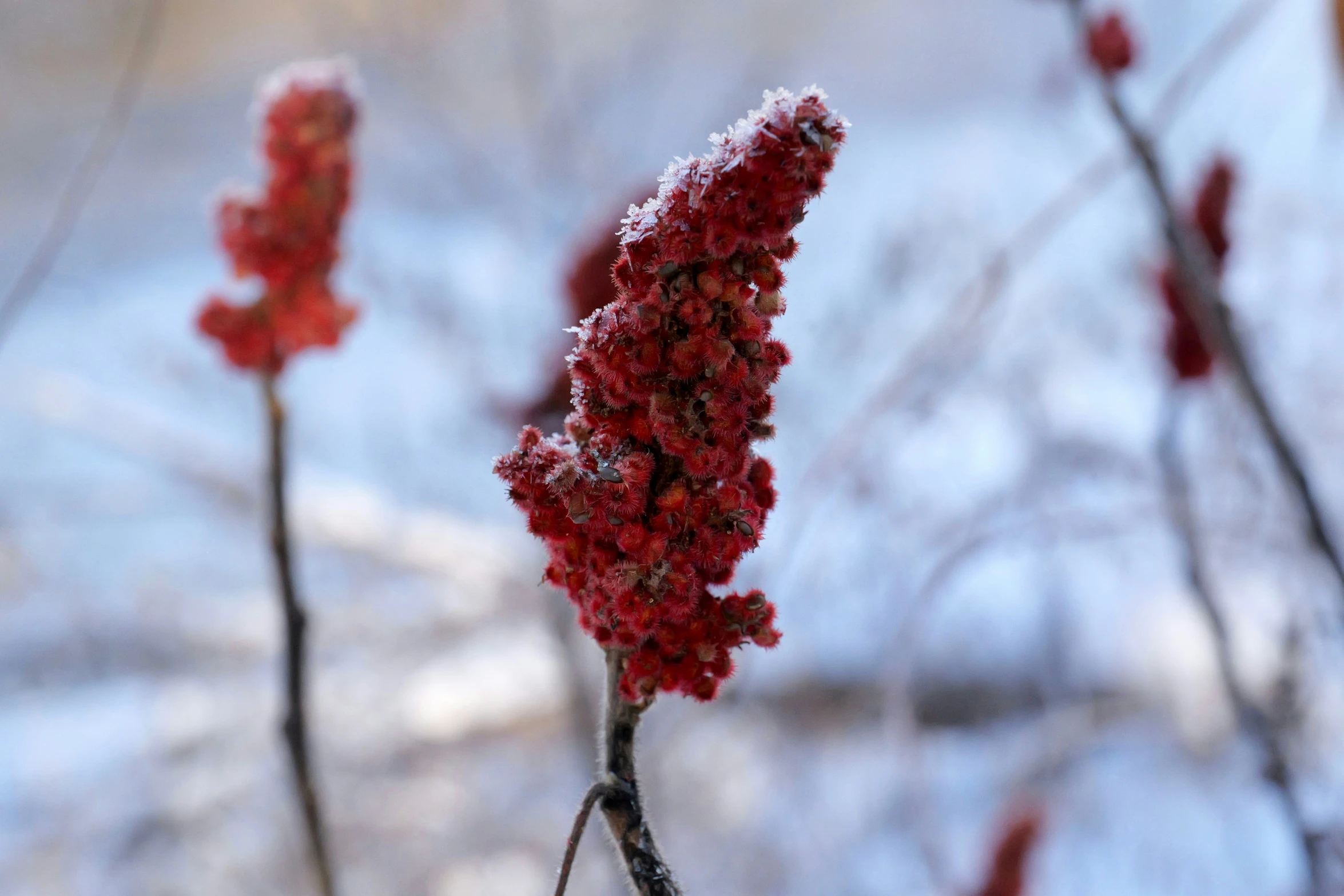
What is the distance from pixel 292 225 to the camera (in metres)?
0.62

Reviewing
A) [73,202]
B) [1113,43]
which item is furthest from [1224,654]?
[73,202]

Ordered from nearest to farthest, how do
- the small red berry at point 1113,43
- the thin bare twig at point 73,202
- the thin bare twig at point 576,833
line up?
1. the thin bare twig at point 576,833
2. the thin bare twig at point 73,202
3. the small red berry at point 1113,43

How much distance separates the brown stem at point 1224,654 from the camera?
0.70 m

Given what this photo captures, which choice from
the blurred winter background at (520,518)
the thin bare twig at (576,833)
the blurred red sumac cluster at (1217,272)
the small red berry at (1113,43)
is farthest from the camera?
the blurred winter background at (520,518)

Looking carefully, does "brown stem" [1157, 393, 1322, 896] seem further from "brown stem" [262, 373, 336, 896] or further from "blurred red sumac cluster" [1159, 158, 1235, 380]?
"brown stem" [262, 373, 336, 896]

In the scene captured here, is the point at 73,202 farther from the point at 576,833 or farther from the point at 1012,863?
the point at 1012,863

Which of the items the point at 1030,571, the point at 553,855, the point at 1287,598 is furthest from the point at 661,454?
the point at 1030,571

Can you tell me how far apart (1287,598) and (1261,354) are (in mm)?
648

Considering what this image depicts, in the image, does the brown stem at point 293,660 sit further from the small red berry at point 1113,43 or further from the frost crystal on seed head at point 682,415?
the small red berry at point 1113,43

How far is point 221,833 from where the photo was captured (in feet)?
6.00

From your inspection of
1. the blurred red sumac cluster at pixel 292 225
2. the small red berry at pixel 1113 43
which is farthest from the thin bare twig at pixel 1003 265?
the blurred red sumac cluster at pixel 292 225

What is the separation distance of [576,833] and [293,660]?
0.96 ft

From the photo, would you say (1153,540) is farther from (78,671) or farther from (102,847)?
(78,671)

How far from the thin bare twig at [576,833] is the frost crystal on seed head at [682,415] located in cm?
4
